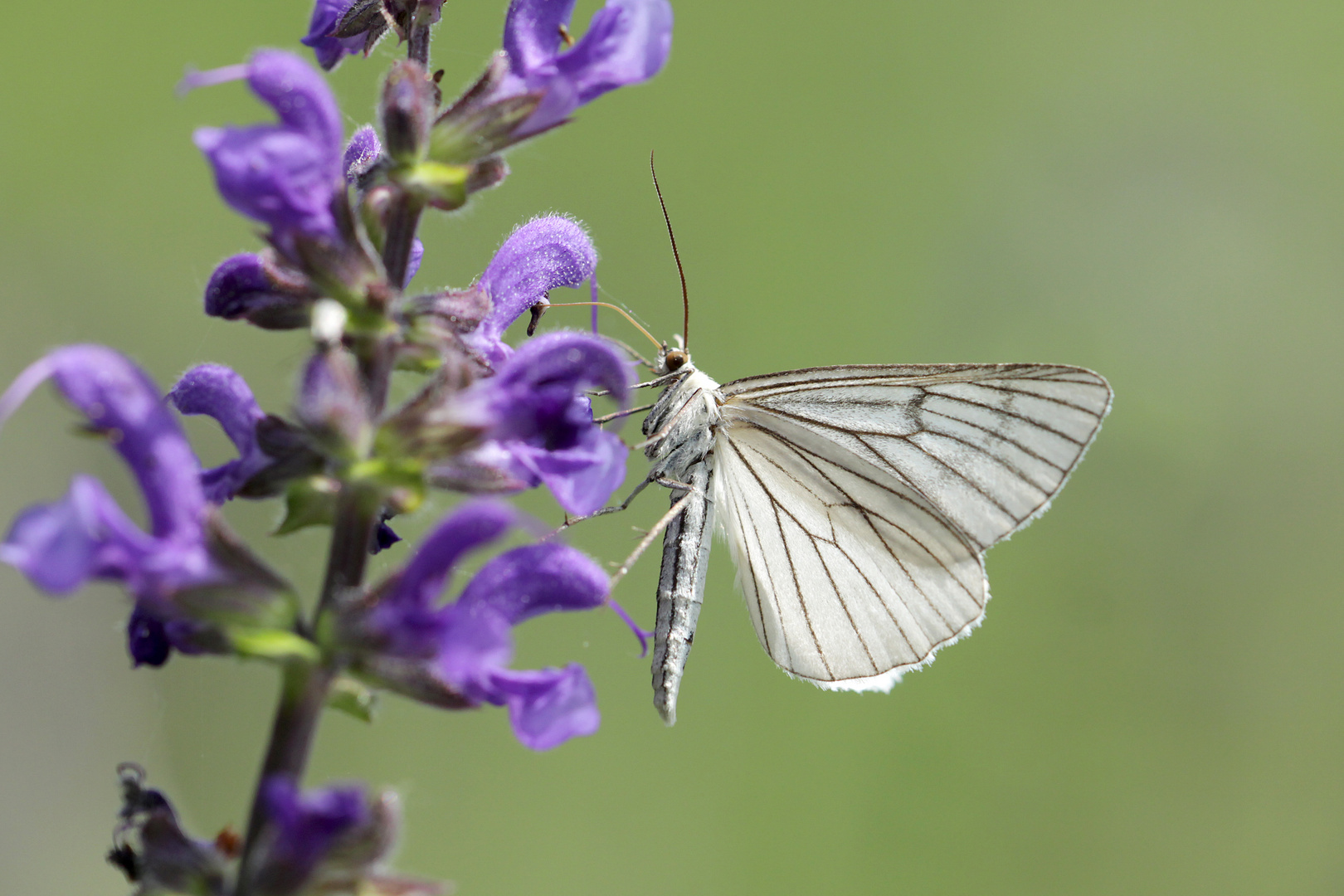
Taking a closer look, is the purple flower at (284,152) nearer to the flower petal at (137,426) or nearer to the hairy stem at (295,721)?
the flower petal at (137,426)

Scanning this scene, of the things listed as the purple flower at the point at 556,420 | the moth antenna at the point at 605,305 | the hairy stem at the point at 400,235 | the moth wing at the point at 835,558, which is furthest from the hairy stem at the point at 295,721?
the moth wing at the point at 835,558

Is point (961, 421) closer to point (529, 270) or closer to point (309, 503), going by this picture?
point (529, 270)

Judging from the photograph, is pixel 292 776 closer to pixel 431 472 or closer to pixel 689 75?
pixel 431 472

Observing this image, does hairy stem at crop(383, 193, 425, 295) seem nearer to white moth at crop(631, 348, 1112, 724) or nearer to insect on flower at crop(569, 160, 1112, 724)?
insect on flower at crop(569, 160, 1112, 724)

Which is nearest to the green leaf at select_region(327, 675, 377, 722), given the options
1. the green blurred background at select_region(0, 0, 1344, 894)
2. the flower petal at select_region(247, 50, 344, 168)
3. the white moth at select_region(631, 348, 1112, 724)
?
the flower petal at select_region(247, 50, 344, 168)

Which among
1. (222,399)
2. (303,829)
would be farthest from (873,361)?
(303,829)

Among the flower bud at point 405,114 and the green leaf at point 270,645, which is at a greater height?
the flower bud at point 405,114
